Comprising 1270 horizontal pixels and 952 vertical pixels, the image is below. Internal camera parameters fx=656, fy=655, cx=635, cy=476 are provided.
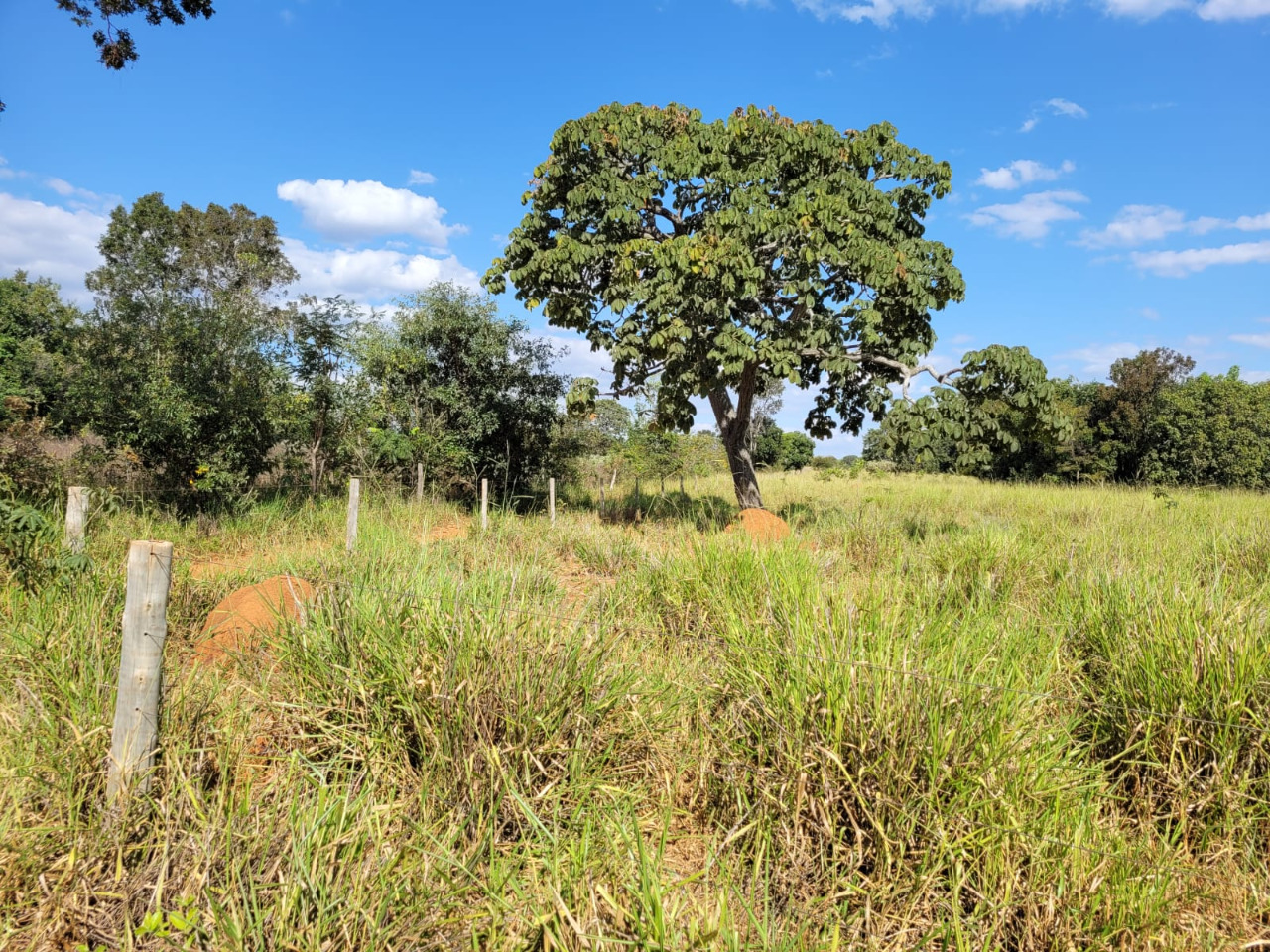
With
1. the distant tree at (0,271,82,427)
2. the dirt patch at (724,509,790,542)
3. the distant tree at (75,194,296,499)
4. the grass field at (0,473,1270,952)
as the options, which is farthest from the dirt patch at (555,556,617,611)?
the distant tree at (0,271,82,427)

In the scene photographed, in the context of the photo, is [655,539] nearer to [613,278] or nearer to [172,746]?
[172,746]

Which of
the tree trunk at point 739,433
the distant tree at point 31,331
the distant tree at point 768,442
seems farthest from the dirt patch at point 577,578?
the distant tree at point 768,442

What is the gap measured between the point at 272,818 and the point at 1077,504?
1451 centimetres

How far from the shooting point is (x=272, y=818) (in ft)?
8.05

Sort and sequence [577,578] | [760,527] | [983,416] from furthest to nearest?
[983,416], [760,527], [577,578]

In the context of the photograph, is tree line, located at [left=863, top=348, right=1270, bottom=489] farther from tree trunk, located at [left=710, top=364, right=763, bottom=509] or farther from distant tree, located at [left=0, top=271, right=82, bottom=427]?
distant tree, located at [left=0, top=271, right=82, bottom=427]

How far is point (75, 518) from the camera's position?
5.57m

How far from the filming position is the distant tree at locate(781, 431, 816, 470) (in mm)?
46794

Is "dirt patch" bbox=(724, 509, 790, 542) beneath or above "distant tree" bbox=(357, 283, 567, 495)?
beneath

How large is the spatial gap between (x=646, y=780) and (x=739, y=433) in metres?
10.7

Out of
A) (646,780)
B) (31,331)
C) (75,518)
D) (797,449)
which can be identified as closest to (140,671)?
(646,780)

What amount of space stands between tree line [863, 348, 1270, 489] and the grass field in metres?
20.0

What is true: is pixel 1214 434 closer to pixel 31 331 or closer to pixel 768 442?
pixel 768 442

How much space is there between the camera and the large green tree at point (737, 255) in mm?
10555
